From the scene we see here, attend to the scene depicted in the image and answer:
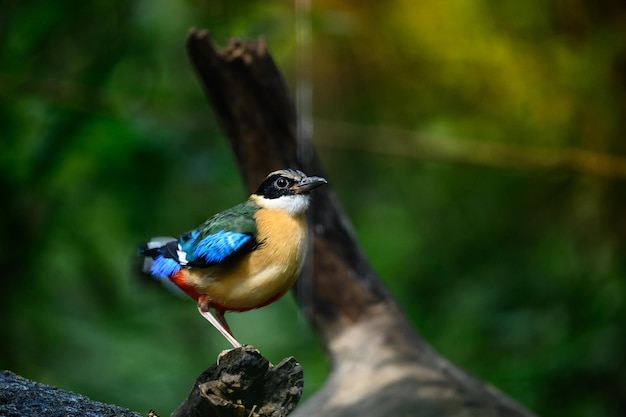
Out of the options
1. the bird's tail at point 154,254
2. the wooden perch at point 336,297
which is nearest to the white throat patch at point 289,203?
the bird's tail at point 154,254

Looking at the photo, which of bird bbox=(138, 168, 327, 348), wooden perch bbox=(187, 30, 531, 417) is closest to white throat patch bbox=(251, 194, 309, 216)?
bird bbox=(138, 168, 327, 348)

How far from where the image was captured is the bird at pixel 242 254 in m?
1.98

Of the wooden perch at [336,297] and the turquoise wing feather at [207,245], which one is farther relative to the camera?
the wooden perch at [336,297]

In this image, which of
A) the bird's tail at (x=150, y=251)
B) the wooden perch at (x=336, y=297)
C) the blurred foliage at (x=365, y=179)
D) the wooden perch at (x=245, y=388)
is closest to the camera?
the wooden perch at (x=245, y=388)

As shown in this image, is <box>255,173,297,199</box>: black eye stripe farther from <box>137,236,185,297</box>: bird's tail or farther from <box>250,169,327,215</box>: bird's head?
<box>137,236,185,297</box>: bird's tail

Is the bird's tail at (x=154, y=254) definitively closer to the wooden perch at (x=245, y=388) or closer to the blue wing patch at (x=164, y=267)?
the blue wing patch at (x=164, y=267)

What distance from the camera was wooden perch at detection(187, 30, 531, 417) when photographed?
124 inches

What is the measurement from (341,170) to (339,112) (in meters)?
0.38

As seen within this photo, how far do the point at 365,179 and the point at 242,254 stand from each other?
13.4ft

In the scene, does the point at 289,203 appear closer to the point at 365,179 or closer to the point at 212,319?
the point at 212,319

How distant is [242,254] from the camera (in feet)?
6.54

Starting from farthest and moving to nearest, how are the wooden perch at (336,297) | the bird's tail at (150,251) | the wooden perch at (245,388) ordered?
the wooden perch at (336,297), the bird's tail at (150,251), the wooden perch at (245,388)

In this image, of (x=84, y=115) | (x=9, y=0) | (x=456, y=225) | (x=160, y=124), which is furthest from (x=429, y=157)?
(x=9, y=0)

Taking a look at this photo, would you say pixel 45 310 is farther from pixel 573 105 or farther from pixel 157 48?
pixel 573 105
